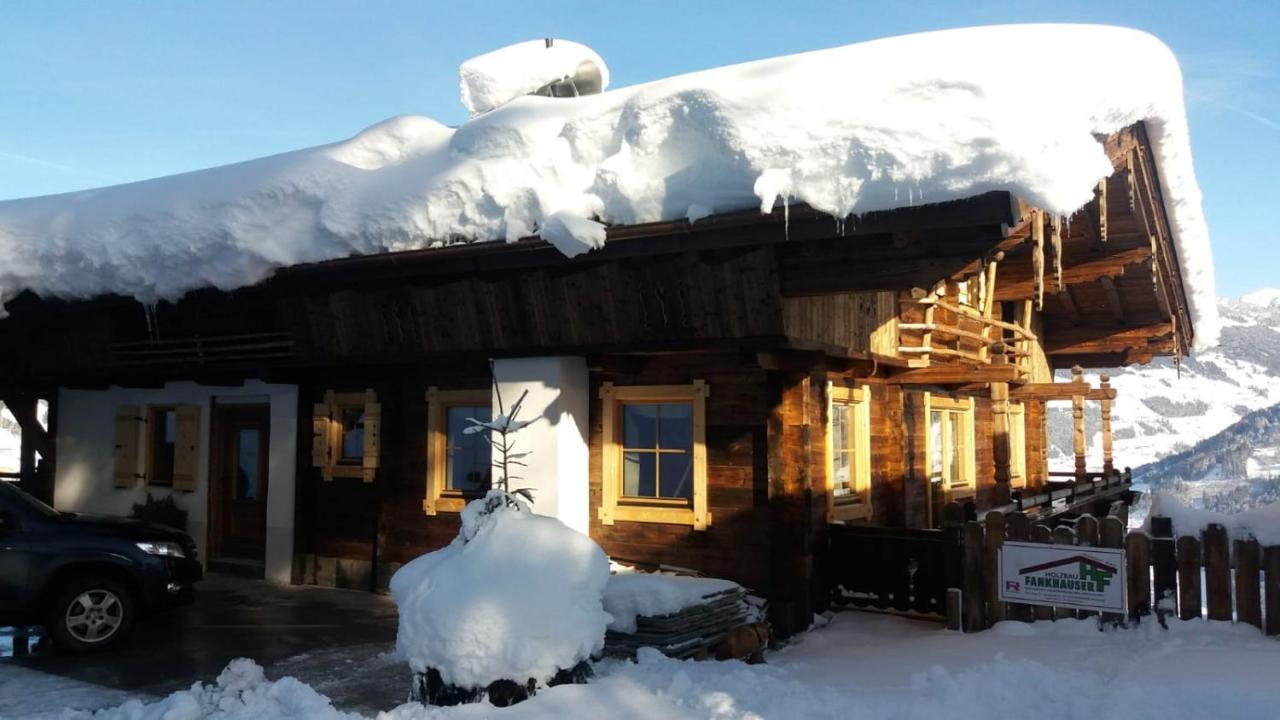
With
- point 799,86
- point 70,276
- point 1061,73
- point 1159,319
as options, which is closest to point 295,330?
point 70,276

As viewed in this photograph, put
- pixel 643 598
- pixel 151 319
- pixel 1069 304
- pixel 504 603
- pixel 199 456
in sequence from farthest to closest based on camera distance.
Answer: pixel 1069 304
pixel 199 456
pixel 151 319
pixel 643 598
pixel 504 603

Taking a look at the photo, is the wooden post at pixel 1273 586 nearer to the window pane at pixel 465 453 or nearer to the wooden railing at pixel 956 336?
the wooden railing at pixel 956 336

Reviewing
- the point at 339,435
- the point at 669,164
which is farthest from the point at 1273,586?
the point at 339,435

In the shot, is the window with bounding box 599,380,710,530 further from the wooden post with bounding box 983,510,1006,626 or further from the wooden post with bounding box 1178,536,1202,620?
the wooden post with bounding box 1178,536,1202,620

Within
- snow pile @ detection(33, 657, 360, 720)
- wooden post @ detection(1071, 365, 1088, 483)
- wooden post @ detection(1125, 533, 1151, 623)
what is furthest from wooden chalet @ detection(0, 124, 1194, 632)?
wooden post @ detection(1071, 365, 1088, 483)

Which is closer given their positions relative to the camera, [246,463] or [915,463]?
[915,463]

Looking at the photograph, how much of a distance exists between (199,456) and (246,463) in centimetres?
60

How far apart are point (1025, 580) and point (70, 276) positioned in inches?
429

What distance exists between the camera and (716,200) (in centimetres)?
771

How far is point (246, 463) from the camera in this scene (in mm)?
13172

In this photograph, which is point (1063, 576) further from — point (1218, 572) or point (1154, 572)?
point (1218, 572)

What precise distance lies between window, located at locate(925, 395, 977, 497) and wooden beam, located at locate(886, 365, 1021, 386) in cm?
162

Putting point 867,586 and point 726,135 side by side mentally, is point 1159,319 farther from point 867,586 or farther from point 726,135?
point 726,135

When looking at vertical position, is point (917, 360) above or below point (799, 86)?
below
